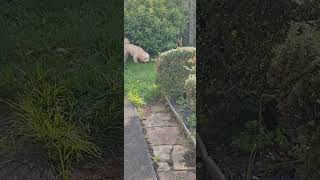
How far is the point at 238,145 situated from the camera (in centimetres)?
328

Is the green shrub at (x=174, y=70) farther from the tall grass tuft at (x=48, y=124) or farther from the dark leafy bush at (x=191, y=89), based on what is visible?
the tall grass tuft at (x=48, y=124)

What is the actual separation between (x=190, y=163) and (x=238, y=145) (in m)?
0.28

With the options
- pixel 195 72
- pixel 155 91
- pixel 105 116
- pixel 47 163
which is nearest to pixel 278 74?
pixel 195 72

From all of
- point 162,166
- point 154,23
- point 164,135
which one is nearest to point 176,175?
point 162,166

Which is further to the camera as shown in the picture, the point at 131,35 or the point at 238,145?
the point at 238,145

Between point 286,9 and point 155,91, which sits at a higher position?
point 286,9

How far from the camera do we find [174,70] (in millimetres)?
3176

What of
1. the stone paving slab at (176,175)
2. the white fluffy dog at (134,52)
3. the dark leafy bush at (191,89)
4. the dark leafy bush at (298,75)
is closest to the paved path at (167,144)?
the stone paving slab at (176,175)

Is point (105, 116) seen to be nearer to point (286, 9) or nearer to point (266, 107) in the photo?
point (266, 107)

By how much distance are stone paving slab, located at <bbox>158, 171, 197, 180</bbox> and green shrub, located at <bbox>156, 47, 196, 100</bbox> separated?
1.34ft

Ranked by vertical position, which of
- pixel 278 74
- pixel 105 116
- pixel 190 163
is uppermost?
pixel 278 74

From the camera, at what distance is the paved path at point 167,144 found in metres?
3.21

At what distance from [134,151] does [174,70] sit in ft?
1.56

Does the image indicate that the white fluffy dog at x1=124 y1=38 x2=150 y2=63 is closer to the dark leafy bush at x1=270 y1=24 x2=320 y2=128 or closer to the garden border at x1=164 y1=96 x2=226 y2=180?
the garden border at x1=164 y1=96 x2=226 y2=180
